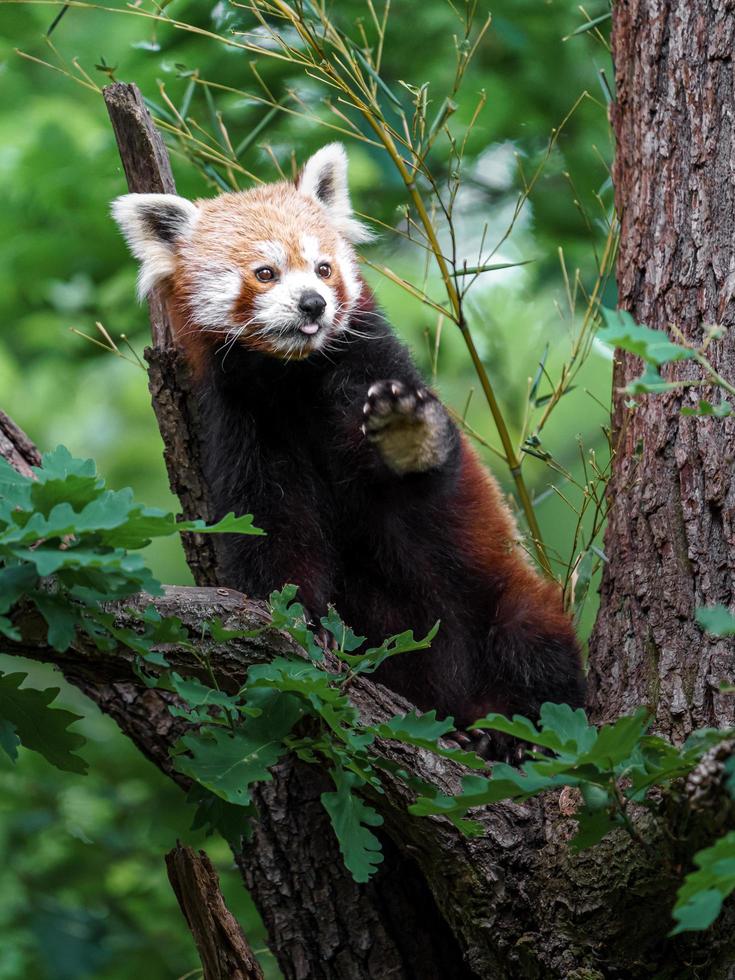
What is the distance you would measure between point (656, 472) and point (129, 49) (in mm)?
2920

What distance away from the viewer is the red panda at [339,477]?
10.2 feet

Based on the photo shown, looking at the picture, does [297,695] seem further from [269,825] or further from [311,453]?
[311,453]

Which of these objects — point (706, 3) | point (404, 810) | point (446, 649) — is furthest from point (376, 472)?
point (706, 3)

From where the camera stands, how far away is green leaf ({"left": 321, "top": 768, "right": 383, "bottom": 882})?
2.07 metres

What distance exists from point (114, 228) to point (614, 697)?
10.6 feet

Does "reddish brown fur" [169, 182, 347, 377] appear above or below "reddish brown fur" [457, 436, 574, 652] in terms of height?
above

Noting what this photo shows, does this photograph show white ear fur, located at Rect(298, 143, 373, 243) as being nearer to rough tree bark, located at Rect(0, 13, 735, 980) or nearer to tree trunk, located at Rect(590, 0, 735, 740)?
rough tree bark, located at Rect(0, 13, 735, 980)

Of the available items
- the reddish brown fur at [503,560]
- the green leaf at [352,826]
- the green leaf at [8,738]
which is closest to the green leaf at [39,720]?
the green leaf at [8,738]

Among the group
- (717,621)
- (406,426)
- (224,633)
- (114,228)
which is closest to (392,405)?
(406,426)

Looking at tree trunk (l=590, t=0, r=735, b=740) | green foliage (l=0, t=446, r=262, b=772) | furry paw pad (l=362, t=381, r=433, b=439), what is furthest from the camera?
furry paw pad (l=362, t=381, r=433, b=439)

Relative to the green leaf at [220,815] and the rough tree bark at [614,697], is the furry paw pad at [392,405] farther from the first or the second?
the green leaf at [220,815]

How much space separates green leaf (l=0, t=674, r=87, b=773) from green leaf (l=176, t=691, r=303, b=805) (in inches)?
8.6

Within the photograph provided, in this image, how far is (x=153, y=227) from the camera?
11.4 ft

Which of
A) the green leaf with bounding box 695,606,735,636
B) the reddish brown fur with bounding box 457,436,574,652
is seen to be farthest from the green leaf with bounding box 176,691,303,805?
the reddish brown fur with bounding box 457,436,574,652
